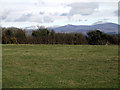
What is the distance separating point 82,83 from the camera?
617 cm

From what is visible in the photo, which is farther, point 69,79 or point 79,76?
point 79,76

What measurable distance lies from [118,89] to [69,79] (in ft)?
6.18

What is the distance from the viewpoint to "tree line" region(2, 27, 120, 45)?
33.4 m

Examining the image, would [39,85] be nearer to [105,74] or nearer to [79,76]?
[79,76]

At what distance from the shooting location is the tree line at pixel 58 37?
33.4 metres

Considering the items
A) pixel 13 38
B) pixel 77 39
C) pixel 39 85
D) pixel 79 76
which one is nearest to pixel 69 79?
pixel 79 76

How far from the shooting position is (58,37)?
35406 mm

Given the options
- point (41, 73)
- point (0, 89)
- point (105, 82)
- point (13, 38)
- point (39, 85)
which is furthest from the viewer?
point (13, 38)

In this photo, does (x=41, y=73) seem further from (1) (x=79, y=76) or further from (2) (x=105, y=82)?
(2) (x=105, y=82)

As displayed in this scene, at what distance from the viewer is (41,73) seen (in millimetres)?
7641

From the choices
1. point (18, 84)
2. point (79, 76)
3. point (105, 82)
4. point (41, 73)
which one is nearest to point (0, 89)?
point (18, 84)

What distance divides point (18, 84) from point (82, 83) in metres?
2.25

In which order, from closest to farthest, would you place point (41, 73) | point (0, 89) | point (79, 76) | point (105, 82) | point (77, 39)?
point (0, 89), point (105, 82), point (79, 76), point (41, 73), point (77, 39)

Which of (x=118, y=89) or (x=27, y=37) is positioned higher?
(x=27, y=37)
